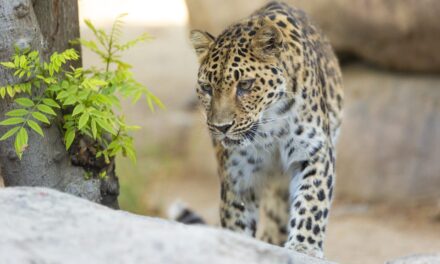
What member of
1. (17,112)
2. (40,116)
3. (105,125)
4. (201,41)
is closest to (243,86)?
(201,41)

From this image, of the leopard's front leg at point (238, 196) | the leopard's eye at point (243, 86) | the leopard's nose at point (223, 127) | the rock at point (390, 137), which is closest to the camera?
the leopard's nose at point (223, 127)

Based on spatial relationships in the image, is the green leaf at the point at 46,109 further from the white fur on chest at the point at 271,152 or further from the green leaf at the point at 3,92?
the white fur on chest at the point at 271,152

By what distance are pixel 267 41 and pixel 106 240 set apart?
11.0 feet

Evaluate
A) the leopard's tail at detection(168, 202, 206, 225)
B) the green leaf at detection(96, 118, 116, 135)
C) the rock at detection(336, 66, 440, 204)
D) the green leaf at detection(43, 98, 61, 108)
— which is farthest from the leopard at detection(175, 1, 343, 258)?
the rock at detection(336, 66, 440, 204)

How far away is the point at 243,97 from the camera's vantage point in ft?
25.3

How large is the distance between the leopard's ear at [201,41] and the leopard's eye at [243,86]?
0.53 meters

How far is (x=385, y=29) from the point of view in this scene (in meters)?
12.8

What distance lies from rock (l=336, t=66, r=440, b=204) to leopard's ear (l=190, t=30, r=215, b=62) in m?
5.90

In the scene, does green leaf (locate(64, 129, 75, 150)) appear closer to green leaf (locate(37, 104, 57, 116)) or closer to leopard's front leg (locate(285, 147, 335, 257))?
green leaf (locate(37, 104, 57, 116))

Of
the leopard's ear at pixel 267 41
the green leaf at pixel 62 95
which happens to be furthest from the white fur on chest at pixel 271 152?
the green leaf at pixel 62 95

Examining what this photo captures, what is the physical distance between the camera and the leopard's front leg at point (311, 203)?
26.3 feet

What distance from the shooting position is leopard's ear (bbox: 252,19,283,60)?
7.85m

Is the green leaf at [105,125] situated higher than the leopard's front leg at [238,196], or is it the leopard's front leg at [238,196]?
the green leaf at [105,125]

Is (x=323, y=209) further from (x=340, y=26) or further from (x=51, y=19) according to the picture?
(x=340, y=26)
